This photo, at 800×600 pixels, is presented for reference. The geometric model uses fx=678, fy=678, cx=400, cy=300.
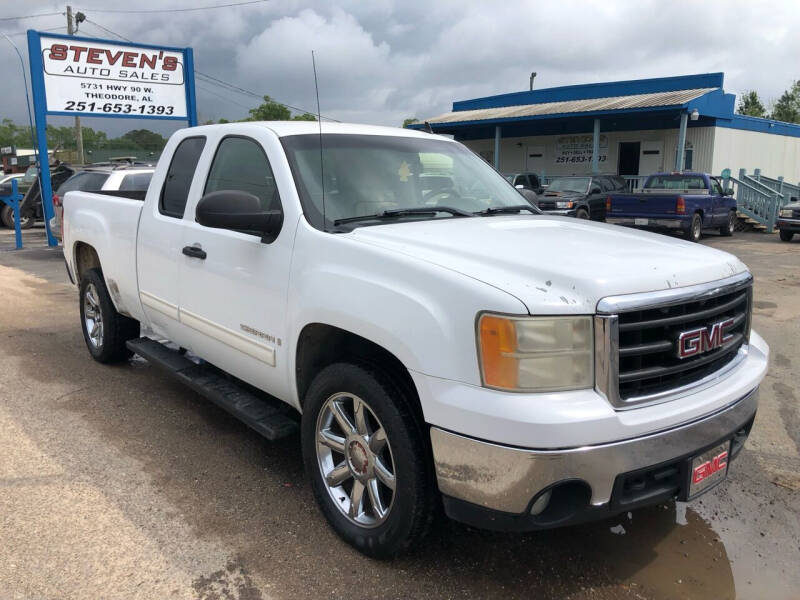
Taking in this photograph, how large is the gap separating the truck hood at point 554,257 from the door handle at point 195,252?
116 centimetres

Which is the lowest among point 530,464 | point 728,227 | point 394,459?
point 728,227

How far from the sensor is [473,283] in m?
2.42

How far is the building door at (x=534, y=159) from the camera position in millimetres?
29892

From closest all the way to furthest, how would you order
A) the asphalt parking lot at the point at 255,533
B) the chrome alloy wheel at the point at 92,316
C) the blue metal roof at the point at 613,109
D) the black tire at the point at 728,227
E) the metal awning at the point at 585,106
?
the asphalt parking lot at the point at 255,533 < the chrome alloy wheel at the point at 92,316 < the black tire at the point at 728,227 < the metal awning at the point at 585,106 < the blue metal roof at the point at 613,109

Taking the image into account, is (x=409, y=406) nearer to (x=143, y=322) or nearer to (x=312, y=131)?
(x=312, y=131)

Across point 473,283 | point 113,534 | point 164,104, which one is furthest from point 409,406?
point 164,104

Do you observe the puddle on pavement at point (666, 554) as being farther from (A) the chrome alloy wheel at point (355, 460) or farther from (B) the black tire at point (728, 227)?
(B) the black tire at point (728, 227)

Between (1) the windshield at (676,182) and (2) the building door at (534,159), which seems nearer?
(1) the windshield at (676,182)

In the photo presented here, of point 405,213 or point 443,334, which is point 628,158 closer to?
point 405,213

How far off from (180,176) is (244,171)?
769 mm

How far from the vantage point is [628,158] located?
27719 millimetres

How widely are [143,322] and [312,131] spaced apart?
2.11m

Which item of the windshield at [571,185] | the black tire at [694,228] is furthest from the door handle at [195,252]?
the windshield at [571,185]

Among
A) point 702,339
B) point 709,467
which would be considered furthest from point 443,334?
point 709,467
